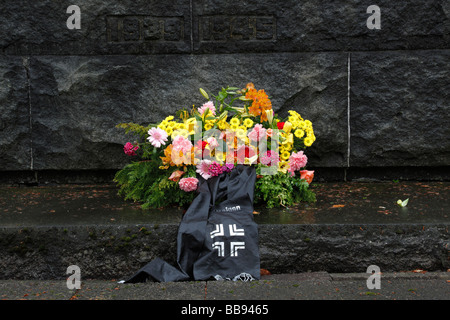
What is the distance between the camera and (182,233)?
2.53m

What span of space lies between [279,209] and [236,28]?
1650mm

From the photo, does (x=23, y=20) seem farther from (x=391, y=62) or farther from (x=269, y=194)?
(x=391, y=62)

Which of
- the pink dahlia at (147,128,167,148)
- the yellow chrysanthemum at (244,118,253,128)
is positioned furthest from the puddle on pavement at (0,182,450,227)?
the yellow chrysanthemum at (244,118,253,128)

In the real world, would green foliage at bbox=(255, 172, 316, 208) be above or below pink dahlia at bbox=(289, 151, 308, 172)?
below

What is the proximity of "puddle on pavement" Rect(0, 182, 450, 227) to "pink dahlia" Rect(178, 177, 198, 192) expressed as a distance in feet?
0.53

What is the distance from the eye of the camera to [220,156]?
3.01 metres

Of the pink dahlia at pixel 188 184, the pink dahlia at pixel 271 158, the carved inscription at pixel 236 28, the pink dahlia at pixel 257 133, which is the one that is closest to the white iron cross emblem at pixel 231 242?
the pink dahlia at pixel 188 184

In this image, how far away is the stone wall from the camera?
370cm

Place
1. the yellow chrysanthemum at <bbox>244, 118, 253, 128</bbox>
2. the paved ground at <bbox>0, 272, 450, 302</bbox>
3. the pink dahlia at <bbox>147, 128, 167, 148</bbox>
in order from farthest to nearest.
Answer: the yellow chrysanthemum at <bbox>244, 118, 253, 128</bbox> → the pink dahlia at <bbox>147, 128, 167, 148</bbox> → the paved ground at <bbox>0, 272, 450, 302</bbox>

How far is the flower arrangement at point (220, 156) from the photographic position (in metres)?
2.98

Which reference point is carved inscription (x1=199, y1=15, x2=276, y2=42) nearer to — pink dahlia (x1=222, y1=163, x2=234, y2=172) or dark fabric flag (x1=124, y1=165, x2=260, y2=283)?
pink dahlia (x1=222, y1=163, x2=234, y2=172)

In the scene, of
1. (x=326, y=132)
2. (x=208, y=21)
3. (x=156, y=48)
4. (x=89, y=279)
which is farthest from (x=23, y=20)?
(x=326, y=132)

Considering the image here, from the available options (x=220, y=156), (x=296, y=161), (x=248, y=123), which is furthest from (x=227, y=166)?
(x=296, y=161)

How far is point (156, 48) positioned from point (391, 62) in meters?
1.95
